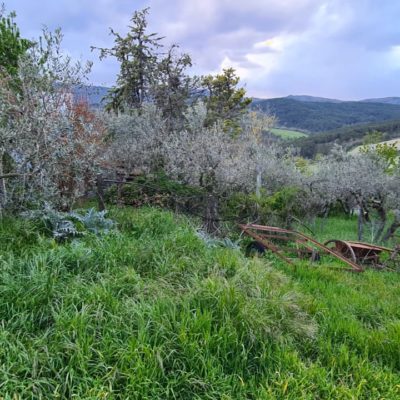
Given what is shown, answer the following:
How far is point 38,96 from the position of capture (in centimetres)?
483

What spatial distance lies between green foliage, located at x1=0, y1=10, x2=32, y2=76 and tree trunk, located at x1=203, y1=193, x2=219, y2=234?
5936mm

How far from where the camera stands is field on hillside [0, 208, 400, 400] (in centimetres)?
207

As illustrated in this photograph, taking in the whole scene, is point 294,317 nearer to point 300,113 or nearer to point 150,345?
point 150,345

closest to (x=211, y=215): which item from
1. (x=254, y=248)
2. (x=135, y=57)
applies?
(x=254, y=248)

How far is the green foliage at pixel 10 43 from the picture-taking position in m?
8.29

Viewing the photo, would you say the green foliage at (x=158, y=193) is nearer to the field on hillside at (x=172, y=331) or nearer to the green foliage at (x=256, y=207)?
the green foliage at (x=256, y=207)

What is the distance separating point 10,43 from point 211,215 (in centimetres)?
686

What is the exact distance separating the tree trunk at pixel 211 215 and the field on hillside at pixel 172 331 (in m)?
2.93

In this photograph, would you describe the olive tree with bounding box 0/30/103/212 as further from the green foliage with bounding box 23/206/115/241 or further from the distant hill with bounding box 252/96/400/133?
the distant hill with bounding box 252/96/400/133

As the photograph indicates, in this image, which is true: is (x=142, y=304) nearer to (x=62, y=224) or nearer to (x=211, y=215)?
(x=62, y=224)

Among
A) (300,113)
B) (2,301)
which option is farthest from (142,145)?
(300,113)

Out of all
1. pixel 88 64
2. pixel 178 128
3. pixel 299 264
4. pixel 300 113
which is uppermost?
pixel 300 113

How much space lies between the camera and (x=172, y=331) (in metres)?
2.42

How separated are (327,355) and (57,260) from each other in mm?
2519
